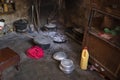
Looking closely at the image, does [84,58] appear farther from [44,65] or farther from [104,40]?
[44,65]

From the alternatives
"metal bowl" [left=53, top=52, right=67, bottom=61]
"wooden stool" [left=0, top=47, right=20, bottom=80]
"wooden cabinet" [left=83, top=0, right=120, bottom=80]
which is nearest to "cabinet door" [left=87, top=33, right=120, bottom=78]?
"wooden cabinet" [left=83, top=0, right=120, bottom=80]

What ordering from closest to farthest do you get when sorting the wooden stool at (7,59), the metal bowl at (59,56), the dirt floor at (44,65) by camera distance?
the wooden stool at (7,59) < the dirt floor at (44,65) < the metal bowl at (59,56)

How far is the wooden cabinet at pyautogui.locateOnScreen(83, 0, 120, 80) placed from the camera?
6.17 feet

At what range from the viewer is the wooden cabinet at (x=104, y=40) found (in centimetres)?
188

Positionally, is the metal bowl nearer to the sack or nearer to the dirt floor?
the dirt floor

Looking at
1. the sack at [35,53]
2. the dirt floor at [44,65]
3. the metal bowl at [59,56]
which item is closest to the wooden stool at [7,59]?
the dirt floor at [44,65]

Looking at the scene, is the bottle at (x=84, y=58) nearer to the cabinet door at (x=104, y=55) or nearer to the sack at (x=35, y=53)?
the cabinet door at (x=104, y=55)

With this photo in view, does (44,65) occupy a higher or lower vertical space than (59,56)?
lower

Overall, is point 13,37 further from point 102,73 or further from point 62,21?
point 102,73

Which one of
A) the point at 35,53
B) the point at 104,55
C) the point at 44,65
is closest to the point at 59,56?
the point at 44,65

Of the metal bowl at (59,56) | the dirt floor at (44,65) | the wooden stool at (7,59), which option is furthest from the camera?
the metal bowl at (59,56)

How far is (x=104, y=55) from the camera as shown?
207 cm

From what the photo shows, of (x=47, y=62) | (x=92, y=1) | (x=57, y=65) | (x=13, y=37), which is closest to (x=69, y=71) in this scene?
(x=57, y=65)

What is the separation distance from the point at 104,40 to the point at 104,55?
240mm
